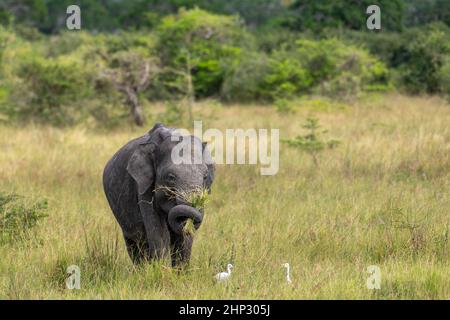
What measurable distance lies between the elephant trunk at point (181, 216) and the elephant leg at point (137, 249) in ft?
2.14

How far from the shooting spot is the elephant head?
5422 mm

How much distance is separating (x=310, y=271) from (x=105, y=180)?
180 centimetres

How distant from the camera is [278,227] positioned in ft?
24.9

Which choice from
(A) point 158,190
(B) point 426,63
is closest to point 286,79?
(B) point 426,63

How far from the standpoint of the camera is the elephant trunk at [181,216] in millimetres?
5305

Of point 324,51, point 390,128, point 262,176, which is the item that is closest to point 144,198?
point 262,176

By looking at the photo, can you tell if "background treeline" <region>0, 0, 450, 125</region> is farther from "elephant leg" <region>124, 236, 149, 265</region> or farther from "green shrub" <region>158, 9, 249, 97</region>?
"elephant leg" <region>124, 236, 149, 265</region>

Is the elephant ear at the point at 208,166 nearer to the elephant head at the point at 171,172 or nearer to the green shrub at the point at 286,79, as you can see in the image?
the elephant head at the point at 171,172

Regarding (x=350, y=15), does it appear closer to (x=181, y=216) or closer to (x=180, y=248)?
(x=180, y=248)

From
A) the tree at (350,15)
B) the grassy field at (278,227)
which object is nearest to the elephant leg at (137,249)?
the grassy field at (278,227)

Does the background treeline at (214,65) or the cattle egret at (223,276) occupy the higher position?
the background treeline at (214,65)

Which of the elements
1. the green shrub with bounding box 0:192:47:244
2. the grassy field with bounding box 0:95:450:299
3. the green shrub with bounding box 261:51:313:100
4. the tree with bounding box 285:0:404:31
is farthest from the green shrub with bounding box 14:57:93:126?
the tree with bounding box 285:0:404:31

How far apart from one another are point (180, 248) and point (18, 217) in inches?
93.5

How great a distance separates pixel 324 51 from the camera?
22.9 metres
